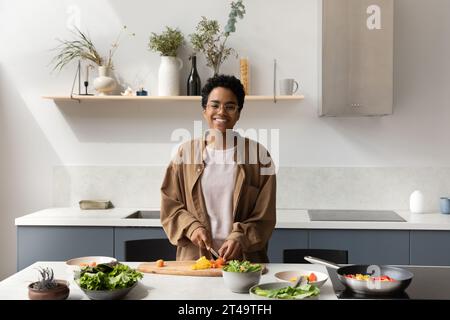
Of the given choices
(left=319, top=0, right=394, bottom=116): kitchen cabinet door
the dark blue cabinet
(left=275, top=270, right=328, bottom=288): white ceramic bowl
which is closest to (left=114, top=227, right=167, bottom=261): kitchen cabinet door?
the dark blue cabinet

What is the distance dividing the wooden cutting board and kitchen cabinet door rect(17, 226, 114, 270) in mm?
1488

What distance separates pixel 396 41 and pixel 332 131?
78 centimetres

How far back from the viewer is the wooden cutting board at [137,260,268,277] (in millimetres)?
2172

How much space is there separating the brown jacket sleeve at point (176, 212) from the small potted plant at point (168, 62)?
1664mm

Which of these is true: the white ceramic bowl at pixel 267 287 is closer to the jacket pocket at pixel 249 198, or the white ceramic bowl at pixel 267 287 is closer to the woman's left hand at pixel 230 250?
the woman's left hand at pixel 230 250

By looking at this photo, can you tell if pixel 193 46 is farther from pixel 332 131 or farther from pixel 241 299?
pixel 241 299

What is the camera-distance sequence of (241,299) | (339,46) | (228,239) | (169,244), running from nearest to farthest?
(241,299), (228,239), (169,244), (339,46)

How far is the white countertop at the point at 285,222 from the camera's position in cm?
363

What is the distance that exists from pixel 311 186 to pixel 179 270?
225 cm

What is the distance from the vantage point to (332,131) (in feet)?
14.0

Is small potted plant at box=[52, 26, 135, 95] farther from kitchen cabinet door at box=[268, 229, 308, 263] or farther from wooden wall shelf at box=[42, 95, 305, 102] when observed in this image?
kitchen cabinet door at box=[268, 229, 308, 263]

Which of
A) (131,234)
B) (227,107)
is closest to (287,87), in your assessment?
(131,234)

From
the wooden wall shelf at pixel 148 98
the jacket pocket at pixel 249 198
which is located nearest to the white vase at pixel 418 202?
the wooden wall shelf at pixel 148 98

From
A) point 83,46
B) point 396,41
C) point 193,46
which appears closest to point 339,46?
point 396,41
